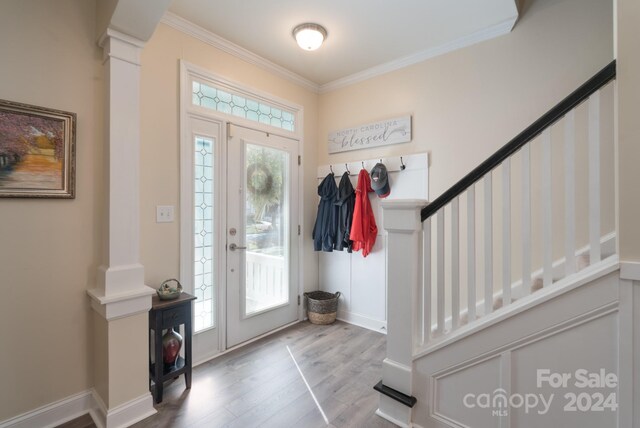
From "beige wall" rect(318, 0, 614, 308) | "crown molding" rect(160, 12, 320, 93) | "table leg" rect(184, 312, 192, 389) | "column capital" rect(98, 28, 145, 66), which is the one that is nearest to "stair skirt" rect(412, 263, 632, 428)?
"beige wall" rect(318, 0, 614, 308)

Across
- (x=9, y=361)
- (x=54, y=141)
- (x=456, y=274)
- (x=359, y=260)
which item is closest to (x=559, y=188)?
(x=456, y=274)

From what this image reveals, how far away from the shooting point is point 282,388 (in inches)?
77.8

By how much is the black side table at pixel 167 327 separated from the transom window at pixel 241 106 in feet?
5.02

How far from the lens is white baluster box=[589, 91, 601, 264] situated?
1.15 metres

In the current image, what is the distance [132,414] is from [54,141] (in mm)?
1628

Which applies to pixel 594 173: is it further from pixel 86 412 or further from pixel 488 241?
pixel 86 412

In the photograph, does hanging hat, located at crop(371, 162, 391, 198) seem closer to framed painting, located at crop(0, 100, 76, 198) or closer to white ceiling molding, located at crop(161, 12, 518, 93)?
white ceiling molding, located at crop(161, 12, 518, 93)

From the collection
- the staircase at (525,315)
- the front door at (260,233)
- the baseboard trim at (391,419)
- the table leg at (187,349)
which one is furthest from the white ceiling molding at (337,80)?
the baseboard trim at (391,419)

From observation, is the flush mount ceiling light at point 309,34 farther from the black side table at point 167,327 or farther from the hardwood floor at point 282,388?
the hardwood floor at point 282,388

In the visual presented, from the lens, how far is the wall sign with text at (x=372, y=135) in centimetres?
276

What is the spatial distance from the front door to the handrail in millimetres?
1669

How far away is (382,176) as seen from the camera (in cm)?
275

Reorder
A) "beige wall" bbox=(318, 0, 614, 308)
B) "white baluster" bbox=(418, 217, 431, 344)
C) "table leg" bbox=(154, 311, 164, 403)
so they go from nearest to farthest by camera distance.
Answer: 1. "white baluster" bbox=(418, 217, 431, 344)
2. "table leg" bbox=(154, 311, 164, 403)
3. "beige wall" bbox=(318, 0, 614, 308)

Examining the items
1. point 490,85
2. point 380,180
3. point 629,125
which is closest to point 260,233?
point 380,180
